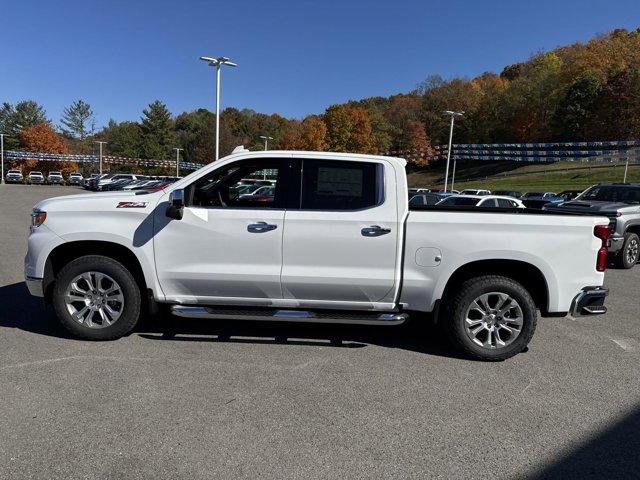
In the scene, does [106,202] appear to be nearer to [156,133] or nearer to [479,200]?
[479,200]

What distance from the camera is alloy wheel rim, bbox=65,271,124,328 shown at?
4.74 m

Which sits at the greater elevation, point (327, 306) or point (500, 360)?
point (327, 306)

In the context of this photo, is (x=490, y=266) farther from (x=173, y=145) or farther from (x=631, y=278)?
(x=173, y=145)

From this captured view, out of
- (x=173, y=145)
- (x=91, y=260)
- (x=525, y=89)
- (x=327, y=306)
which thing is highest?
(x=525, y=89)

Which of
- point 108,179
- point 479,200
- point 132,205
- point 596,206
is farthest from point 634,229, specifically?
point 108,179

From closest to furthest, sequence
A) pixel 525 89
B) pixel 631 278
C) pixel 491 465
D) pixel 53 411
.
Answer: pixel 491 465 → pixel 53 411 → pixel 631 278 → pixel 525 89

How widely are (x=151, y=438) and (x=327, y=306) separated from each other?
2035mm

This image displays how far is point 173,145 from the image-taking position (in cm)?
9112

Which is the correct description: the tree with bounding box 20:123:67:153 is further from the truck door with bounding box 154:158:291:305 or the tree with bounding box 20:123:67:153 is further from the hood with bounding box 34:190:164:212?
the truck door with bounding box 154:158:291:305

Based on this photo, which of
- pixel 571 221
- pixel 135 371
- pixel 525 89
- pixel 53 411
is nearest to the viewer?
pixel 53 411

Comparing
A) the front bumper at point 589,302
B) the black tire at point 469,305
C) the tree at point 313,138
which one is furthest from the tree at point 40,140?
the front bumper at point 589,302

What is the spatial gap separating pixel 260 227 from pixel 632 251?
9.22 metres

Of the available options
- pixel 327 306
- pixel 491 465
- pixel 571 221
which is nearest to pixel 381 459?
pixel 491 465

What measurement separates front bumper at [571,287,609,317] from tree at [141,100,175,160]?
293 feet
